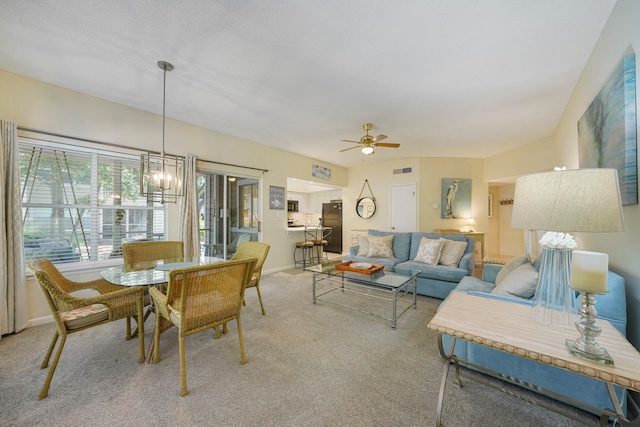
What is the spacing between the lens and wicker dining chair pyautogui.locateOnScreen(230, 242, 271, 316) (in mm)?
2949

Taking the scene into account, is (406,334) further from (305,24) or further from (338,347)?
(305,24)

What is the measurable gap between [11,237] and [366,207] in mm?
6259

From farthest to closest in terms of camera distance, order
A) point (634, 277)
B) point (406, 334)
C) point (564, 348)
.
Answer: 1. point (406, 334)
2. point (634, 277)
3. point (564, 348)

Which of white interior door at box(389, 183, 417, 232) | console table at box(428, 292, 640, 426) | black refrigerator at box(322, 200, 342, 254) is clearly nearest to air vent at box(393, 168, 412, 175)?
white interior door at box(389, 183, 417, 232)

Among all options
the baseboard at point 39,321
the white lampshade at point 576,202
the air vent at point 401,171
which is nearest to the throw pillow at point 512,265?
the white lampshade at point 576,202

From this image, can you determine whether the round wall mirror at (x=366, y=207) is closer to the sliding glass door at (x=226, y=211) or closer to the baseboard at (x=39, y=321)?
the sliding glass door at (x=226, y=211)

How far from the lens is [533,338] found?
113cm


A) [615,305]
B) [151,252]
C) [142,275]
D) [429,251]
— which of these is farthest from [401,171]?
[142,275]

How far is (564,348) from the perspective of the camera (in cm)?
105

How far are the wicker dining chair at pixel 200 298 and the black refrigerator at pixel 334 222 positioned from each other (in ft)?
19.0

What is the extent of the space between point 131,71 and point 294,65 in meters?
1.71

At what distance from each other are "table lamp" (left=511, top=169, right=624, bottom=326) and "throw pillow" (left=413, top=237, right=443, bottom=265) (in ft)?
8.37

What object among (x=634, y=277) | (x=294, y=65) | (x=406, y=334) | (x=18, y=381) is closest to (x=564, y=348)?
(x=634, y=277)

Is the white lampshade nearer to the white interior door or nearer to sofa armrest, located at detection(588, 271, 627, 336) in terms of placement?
sofa armrest, located at detection(588, 271, 627, 336)
